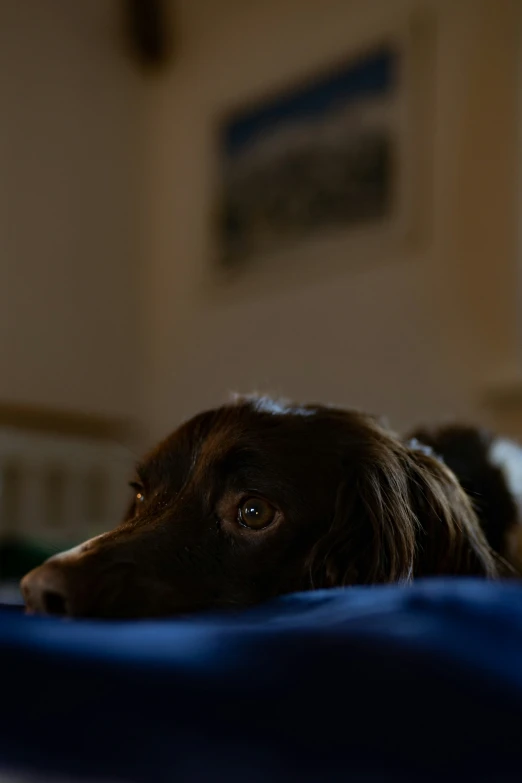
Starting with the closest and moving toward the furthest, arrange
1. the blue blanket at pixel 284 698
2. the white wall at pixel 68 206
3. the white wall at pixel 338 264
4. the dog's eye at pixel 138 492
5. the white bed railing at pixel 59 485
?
the blue blanket at pixel 284 698
the dog's eye at pixel 138 492
the white wall at pixel 338 264
the white bed railing at pixel 59 485
the white wall at pixel 68 206

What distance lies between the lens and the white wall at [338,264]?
2.50m

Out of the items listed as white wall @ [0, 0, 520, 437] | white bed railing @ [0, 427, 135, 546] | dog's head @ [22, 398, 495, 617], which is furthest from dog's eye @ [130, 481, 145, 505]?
white bed railing @ [0, 427, 135, 546]

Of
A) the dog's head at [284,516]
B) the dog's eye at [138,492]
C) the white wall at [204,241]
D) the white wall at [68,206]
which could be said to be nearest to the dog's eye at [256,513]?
the dog's head at [284,516]

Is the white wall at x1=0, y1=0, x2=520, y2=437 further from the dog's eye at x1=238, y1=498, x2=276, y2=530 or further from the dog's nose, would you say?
the dog's nose

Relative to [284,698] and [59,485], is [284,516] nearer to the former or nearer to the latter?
[284,698]

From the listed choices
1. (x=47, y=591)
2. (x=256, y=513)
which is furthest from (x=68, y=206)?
(x=47, y=591)

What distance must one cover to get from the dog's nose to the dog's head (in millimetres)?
55

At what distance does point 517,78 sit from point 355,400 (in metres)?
1.19

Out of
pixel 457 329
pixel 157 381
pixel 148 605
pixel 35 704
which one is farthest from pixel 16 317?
pixel 35 704

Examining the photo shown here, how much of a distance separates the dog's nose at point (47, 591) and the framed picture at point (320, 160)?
7.44ft

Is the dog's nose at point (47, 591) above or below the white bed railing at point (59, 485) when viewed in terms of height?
above

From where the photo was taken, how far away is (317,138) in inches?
118

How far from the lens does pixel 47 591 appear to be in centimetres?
65

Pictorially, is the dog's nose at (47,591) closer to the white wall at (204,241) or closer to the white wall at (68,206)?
the white wall at (204,241)
